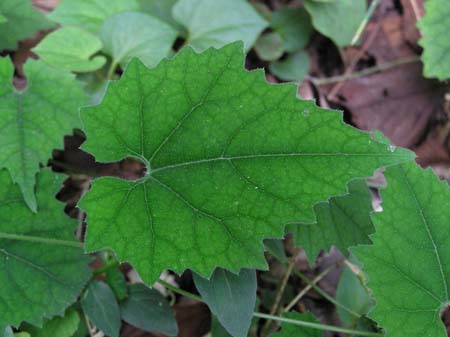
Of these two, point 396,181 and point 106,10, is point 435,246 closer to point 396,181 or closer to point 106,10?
point 396,181

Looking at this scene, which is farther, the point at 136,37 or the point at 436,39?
the point at 436,39

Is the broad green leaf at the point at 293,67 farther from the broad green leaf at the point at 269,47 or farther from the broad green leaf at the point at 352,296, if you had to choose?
the broad green leaf at the point at 352,296

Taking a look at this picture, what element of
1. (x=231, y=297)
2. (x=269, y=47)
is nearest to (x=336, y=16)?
(x=269, y=47)

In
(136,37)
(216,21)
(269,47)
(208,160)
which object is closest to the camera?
(208,160)

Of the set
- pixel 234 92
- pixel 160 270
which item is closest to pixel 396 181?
pixel 234 92

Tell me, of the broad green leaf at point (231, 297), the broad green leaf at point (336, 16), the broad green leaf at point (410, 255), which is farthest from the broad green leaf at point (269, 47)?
the broad green leaf at point (231, 297)

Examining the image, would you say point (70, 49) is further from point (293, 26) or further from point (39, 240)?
point (293, 26)
